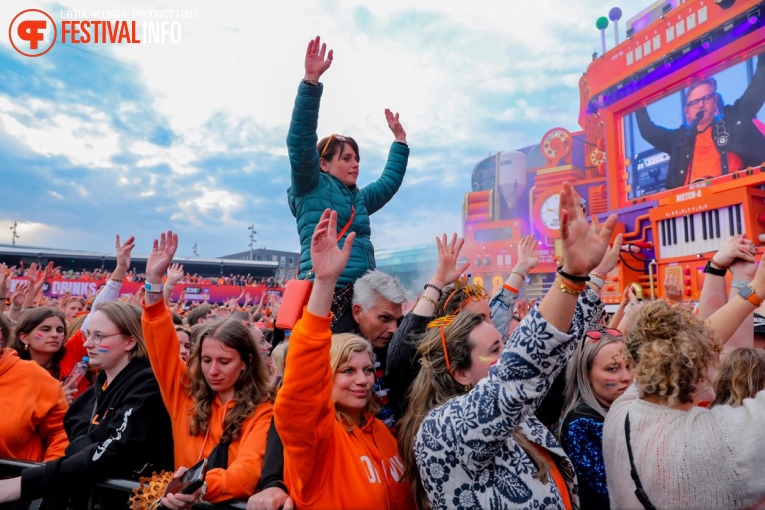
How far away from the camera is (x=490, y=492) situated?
1.47 meters

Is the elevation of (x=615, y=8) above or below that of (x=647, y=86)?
above

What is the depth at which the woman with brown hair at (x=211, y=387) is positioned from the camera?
2.20 metres

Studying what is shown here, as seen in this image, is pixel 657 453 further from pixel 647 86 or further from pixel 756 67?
pixel 647 86

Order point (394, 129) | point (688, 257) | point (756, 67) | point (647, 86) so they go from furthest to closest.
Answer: point (647, 86) → point (756, 67) → point (688, 257) → point (394, 129)

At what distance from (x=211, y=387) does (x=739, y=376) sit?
2276mm

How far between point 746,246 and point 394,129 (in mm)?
2225

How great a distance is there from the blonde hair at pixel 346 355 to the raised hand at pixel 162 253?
101cm

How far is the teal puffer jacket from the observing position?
2.51 meters

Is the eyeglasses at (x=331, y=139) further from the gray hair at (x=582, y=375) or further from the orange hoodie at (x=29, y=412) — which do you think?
the orange hoodie at (x=29, y=412)

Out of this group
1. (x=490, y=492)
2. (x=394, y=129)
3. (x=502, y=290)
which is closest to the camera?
(x=490, y=492)

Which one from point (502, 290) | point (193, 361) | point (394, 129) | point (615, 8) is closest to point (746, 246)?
point (502, 290)

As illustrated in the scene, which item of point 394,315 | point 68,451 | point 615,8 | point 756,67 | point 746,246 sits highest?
point 615,8

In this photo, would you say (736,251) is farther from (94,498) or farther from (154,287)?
(94,498)

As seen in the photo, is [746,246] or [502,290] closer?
[746,246]
